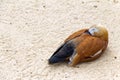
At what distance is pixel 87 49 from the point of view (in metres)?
3.29

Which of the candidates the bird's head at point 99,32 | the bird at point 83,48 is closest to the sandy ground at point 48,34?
the bird at point 83,48

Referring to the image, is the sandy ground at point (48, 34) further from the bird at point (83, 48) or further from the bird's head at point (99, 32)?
the bird's head at point (99, 32)

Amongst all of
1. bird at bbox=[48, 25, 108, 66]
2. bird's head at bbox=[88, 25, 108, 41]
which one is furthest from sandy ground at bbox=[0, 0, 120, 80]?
bird's head at bbox=[88, 25, 108, 41]

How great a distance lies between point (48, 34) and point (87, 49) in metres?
0.61

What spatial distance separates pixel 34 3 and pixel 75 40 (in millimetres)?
1166

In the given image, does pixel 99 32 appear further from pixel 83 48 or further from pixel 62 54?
pixel 62 54

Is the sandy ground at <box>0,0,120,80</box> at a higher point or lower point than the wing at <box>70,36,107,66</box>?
lower

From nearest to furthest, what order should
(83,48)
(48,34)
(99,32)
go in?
1. (83,48)
2. (99,32)
3. (48,34)

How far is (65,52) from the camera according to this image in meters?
3.32

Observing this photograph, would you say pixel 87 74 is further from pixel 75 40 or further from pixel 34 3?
pixel 34 3

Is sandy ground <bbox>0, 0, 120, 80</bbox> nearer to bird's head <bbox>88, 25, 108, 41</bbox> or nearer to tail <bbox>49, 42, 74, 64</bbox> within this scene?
tail <bbox>49, 42, 74, 64</bbox>

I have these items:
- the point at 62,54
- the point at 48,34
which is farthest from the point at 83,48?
Result: the point at 48,34

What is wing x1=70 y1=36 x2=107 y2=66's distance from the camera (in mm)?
3287

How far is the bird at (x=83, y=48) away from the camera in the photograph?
3.29 metres
